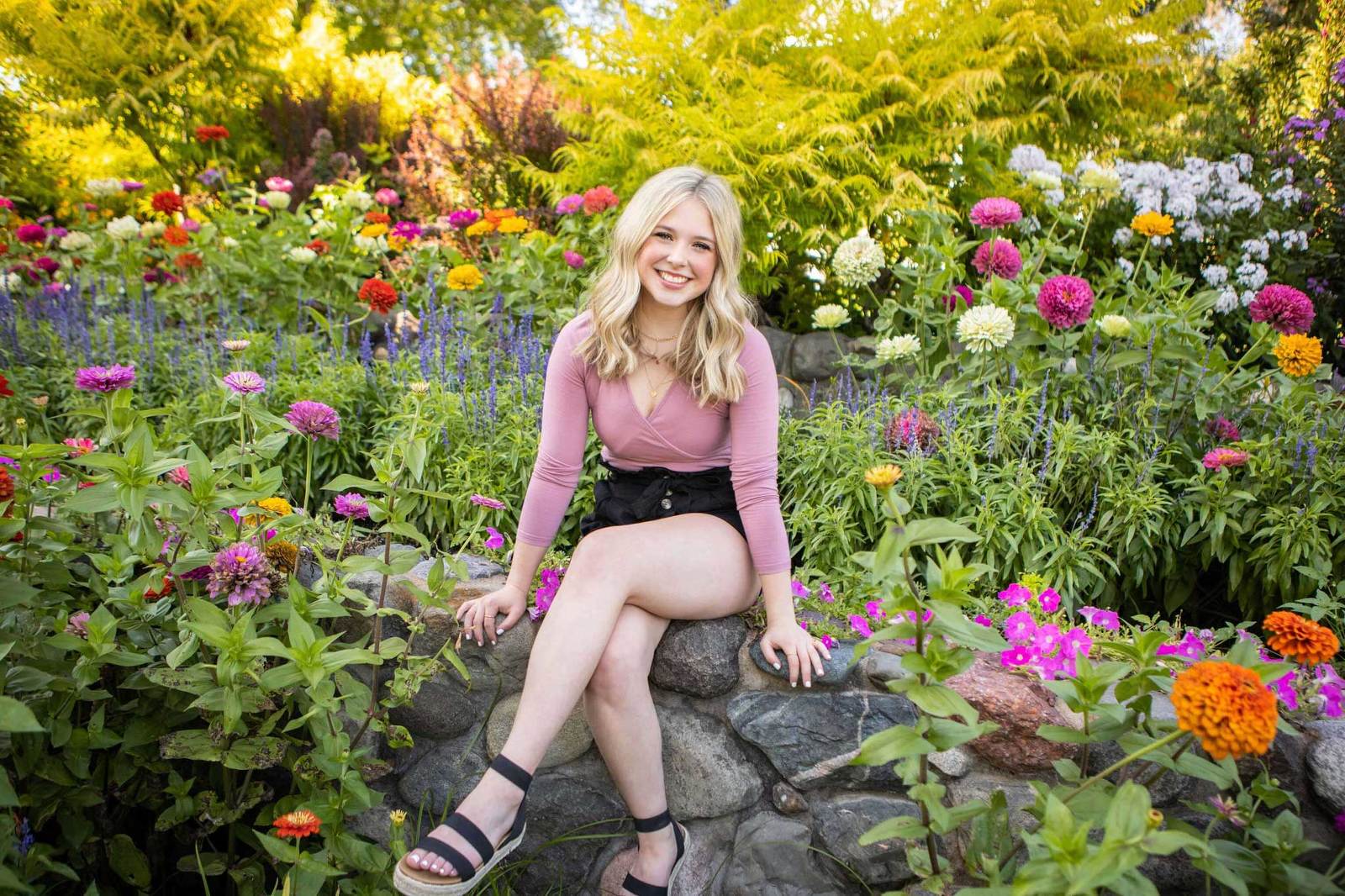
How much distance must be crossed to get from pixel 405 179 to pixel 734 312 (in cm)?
492

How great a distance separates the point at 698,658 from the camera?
1.90 m

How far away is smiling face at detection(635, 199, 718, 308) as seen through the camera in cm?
197

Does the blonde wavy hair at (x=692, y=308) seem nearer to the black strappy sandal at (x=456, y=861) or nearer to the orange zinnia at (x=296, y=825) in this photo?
the black strappy sandal at (x=456, y=861)

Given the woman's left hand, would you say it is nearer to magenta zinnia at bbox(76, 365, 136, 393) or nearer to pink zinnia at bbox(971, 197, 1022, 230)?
magenta zinnia at bbox(76, 365, 136, 393)

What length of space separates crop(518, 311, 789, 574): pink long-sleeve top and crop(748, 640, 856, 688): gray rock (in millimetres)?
248

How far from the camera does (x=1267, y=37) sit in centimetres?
625

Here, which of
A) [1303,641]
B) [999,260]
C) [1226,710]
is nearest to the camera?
[1226,710]

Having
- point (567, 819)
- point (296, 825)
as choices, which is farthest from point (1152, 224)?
point (296, 825)

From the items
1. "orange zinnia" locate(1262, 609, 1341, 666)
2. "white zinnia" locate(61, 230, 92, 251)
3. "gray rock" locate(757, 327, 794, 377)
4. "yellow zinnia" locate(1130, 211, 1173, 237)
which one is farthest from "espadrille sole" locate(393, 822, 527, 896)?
"white zinnia" locate(61, 230, 92, 251)

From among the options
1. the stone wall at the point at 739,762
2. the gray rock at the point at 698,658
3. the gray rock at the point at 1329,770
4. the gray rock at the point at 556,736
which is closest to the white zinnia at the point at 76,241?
the stone wall at the point at 739,762

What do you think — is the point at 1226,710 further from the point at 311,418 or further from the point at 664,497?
the point at 311,418

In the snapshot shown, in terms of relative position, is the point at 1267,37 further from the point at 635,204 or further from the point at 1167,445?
the point at 635,204

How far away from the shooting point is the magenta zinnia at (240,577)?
1.60 meters

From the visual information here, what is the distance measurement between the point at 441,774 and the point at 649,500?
0.77 meters
